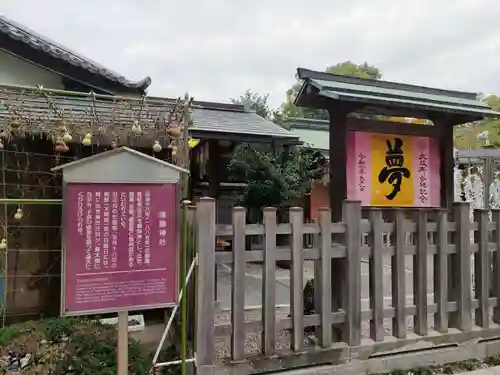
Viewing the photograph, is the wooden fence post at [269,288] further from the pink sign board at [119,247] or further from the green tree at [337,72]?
the green tree at [337,72]

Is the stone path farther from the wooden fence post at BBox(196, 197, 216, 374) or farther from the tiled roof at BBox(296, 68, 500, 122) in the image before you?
the tiled roof at BBox(296, 68, 500, 122)

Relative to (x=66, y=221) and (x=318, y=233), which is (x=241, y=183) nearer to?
(x=318, y=233)

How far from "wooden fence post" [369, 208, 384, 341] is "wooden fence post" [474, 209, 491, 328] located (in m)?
1.53

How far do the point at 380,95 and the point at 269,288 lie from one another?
9.12 ft

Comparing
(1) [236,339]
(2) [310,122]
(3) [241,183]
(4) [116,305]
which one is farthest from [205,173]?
(2) [310,122]

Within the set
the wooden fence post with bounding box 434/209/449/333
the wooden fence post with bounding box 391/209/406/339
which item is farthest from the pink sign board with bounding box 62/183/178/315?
the wooden fence post with bounding box 434/209/449/333

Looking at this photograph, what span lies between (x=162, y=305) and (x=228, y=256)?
972mm

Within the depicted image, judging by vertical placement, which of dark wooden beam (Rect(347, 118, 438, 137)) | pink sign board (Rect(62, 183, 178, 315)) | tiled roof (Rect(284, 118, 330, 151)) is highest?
tiled roof (Rect(284, 118, 330, 151))

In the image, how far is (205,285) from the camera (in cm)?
399

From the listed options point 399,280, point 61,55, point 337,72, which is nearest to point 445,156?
point 399,280

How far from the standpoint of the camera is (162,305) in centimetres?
338

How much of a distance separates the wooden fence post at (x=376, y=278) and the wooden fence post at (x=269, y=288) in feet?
4.19

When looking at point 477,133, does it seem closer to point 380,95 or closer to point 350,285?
point 380,95

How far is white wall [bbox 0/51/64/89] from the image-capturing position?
6859mm
